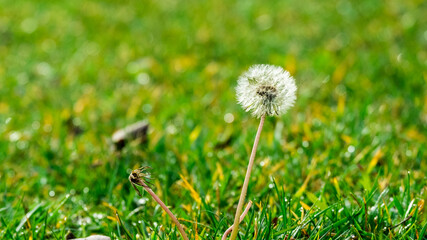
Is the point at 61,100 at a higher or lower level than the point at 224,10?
lower

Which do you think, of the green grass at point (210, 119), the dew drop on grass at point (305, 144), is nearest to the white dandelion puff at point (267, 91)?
the green grass at point (210, 119)

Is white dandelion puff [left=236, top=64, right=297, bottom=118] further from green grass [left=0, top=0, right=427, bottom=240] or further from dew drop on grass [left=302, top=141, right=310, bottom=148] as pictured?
dew drop on grass [left=302, top=141, right=310, bottom=148]

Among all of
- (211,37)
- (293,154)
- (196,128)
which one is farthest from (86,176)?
(211,37)

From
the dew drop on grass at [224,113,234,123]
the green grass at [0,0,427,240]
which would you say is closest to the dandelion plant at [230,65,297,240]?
the green grass at [0,0,427,240]

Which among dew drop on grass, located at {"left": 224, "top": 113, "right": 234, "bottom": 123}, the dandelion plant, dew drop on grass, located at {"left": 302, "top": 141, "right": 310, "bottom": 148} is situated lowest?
dew drop on grass, located at {"left": 224, "top": 113, "right": 234, "bottom": 123}

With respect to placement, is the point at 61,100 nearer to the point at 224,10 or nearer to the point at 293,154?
the point at 293,154

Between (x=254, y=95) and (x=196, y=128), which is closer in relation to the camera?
(x=254, y=95)

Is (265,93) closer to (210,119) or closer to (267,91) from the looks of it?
(267,91)

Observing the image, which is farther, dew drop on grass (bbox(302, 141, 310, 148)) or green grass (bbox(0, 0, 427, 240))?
dew drop on grass (bbox(302, 141, 310, 148))
